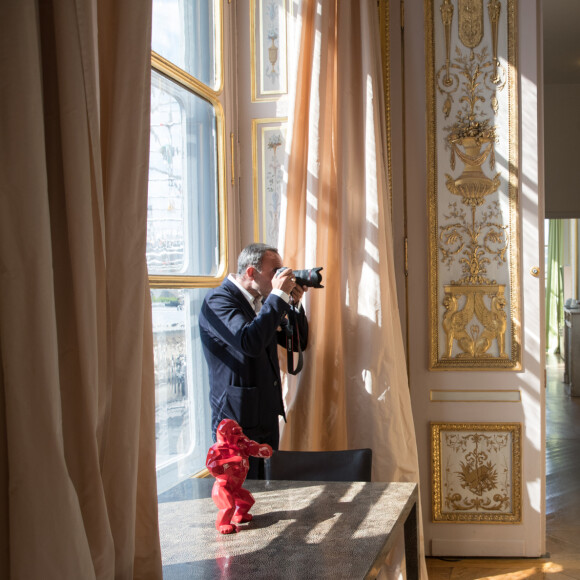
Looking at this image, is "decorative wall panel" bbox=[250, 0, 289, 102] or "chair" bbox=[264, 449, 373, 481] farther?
"decorative wall panel" bbox=[250, 0, 289, 102]

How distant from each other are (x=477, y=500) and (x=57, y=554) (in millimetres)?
3189

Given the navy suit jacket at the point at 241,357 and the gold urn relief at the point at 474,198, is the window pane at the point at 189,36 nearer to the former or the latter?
the navy suit jacket at the point at 241,357

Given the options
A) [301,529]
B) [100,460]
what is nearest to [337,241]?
[301,529]

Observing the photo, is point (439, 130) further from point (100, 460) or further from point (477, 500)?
point (100, 460)

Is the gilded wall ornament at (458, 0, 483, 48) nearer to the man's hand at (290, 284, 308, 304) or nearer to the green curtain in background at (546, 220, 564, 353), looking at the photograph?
the man's hand at (290, 284, 308, 304)

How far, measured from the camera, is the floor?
357cm

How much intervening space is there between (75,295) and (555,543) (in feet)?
11.5

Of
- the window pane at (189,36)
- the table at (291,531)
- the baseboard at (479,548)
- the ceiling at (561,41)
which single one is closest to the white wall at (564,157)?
the ceiling at (561,41)

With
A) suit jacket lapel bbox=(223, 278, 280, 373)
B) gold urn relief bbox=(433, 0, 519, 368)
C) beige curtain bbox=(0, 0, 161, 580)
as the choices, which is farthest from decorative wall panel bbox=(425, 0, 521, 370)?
beige curtain bbox=(0, 0, 161, 580)

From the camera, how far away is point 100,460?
1182 millimetres

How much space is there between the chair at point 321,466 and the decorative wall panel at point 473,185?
1451 mm

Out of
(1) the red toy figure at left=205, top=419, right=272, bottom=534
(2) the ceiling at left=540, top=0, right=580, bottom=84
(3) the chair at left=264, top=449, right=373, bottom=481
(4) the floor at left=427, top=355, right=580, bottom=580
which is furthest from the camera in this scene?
(2) the ceiling at left=540, top=0, right=580, bottom=84

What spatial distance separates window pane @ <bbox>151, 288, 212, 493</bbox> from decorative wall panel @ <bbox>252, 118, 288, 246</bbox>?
1.68ft

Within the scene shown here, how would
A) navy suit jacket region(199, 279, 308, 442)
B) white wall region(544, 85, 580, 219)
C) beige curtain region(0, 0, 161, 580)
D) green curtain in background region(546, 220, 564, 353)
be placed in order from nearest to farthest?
1. beige curtain region(0, 0, 161, 580)
2. navy suit jacket region(199, 279, 308, 442)
3. white wall region(544, 85, 580, 219)
4. green curtain in background region(546, 220, 564, 353)
